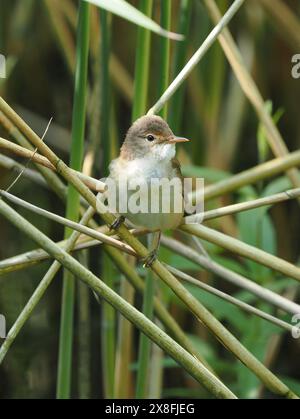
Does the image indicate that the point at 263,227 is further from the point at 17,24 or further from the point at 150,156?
the point at 17,24

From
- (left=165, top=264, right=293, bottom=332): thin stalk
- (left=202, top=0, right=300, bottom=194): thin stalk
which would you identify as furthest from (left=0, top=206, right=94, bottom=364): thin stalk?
(left=202, top=0, right=300, bottom=194): thin stalk

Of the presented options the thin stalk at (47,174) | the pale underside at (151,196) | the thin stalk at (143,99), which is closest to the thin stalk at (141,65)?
the thin stalk at (143,99)

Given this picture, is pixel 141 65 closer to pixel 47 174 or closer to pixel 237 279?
pixel 47 174

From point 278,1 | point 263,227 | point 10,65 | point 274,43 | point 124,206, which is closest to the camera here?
point 124,206

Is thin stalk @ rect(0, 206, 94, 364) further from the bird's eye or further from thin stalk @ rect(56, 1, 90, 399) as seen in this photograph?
the bird's eye

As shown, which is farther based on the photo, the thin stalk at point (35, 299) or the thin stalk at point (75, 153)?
the thin stalk at point (75, 153)

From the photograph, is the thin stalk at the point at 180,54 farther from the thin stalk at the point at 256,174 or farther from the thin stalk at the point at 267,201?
the thin stalk at the point at 267,201
